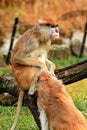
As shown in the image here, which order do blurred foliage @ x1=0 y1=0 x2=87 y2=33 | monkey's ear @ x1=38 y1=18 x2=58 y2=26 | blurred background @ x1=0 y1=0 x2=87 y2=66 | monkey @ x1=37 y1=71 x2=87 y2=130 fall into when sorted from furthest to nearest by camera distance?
blurred foliage @ x1=0 y1=0 x2=87 y2=33 < blurred background @ x1=0 y1=0 x2=87 y2=66 < monkey's ear @ x1=38 y1=18 x2=58 y2=26 < monkey @ x1=37 y1=71 x2=87 y2=130

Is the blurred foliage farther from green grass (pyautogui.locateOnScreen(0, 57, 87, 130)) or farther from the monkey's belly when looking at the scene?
the monkey's belly

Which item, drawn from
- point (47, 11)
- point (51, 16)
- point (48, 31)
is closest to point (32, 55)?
point (48, 31)

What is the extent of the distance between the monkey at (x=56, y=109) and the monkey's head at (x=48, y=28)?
1.42 metres

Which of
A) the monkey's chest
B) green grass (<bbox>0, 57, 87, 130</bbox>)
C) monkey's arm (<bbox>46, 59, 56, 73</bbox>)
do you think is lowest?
green grass (<bbox>0, 57, 87, 130</bbox>)

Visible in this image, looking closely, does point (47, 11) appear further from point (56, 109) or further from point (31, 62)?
point (56, 109)

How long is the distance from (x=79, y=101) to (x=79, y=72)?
1.02 meters

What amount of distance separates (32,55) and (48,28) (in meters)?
0.50

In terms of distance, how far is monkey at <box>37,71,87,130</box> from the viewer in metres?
6.53

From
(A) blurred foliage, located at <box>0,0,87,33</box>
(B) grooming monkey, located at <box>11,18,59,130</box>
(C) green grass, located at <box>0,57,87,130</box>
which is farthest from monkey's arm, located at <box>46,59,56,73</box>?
(A) blurred foliage, located at <box>0,0,87,33</box>

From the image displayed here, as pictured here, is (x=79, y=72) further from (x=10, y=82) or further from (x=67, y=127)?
(x=67, y=127)

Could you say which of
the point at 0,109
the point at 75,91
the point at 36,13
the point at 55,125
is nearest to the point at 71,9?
the point at 36,13

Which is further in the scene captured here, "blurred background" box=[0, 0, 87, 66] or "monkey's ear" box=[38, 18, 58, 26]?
"blurred background" box=[0, 0, 87, 66]

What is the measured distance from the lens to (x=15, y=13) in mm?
18656

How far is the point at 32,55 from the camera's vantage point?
8273 millimetres
